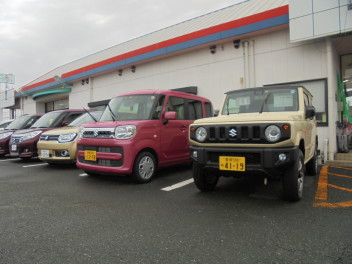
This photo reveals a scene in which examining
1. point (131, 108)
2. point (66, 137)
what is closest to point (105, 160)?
point (131, 108)

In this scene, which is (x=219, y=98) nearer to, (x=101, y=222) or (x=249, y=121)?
(x=249, y=121)

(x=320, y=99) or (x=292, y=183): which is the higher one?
(x=320, y=99)

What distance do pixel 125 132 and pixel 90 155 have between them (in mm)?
891

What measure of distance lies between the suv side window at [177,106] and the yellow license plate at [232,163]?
2.36 metres

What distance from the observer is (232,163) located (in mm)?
3545

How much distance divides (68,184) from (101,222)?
2329 mm

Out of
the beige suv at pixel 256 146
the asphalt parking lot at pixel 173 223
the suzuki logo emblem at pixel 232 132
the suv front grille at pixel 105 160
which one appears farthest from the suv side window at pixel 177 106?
the suzuki logo emblem at pixel 232 132

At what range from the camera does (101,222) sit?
3.11m

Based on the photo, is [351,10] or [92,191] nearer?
[92,191]

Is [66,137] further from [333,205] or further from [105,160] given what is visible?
[333,205]

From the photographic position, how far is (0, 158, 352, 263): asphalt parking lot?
2342 mm

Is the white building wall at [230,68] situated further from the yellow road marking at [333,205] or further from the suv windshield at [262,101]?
the yellow road marking at [333,205]

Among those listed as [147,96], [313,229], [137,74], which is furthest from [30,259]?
[137,74]

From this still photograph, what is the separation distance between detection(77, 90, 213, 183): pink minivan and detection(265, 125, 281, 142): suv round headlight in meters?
2.25
